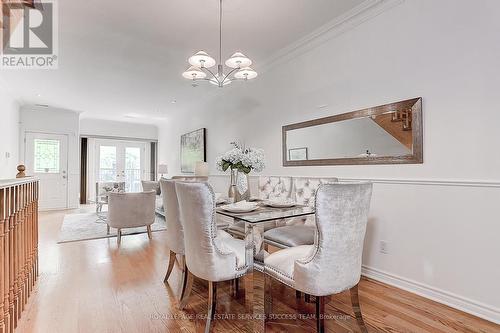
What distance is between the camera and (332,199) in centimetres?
143

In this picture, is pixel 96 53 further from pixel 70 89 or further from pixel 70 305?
pixel 70 305

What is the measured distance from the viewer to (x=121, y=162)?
8906 millimetres

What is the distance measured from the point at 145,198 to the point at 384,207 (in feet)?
10.6

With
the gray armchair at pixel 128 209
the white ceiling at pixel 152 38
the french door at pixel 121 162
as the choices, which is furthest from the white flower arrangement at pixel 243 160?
the french door at pixel 121 162

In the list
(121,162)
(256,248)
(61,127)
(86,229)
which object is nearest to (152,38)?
(256,248)

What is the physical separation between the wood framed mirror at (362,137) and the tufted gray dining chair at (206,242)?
1706 mm

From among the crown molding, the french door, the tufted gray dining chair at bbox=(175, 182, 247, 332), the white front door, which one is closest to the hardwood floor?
the tufted gray dining chair at bbox=(175, 182, 247, 332)

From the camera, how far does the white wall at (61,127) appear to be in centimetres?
668

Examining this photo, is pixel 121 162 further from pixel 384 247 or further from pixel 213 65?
pixel 384 247

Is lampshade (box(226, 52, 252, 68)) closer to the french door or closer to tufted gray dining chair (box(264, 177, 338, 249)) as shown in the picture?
tufted gray dining chair (box(264, 177, 338, 249))

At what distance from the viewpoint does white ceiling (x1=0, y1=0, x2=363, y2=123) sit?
2.64m

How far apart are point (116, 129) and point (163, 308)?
7.86 meters

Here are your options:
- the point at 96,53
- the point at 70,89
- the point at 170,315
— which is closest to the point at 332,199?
the point at 170,315

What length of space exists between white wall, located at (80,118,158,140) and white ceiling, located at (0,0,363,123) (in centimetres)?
276
